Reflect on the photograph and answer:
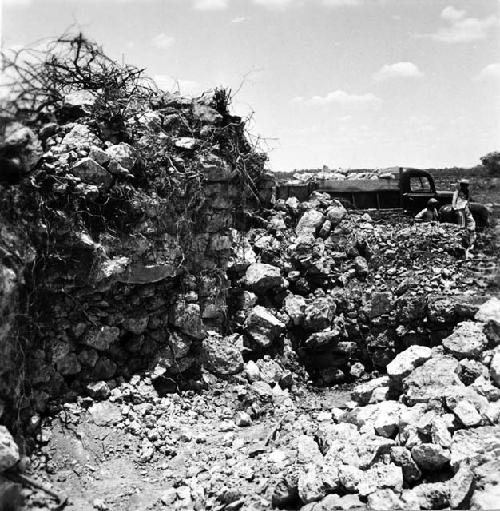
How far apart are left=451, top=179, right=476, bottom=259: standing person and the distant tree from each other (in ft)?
37.8

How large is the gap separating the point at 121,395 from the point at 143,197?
2336mm

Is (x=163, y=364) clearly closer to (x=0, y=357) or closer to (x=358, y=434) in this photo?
(x=0, y=357)

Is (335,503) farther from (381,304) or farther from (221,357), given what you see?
(381,304)

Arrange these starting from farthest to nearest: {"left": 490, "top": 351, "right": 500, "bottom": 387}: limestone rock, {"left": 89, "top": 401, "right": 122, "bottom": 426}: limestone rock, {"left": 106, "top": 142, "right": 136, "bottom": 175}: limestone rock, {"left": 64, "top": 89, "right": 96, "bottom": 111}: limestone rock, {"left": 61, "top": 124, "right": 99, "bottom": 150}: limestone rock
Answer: {"left": 64, "top": 89, "right": 96, "bottom": 111}: limestone rock, {"left": 106, "top": 142, "right": 136, "bottom": 175}: limestone rock, {"left": 61, "top": 124, "right": 99, "bottom": 150}: limestone rock, {"left": 89, "top": 401, "right": 122, "bottom": 426}: limestone rock, {"left": 490, "top": 351, "right": 500, "bottom": 387}: limestone rock

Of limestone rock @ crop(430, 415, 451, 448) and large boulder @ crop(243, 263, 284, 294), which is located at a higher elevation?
large boulder @ crop(243, 263, 284, 294)

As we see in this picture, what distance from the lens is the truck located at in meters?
9.97

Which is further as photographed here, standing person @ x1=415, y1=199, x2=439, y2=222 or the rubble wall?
standing person @ x1=415, y1=199, x2=439, y2=222


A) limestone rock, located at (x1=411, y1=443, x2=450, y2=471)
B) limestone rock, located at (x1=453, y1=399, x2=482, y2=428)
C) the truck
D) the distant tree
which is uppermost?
the distant tree

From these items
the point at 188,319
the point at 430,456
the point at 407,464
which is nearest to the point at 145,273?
the point at 188,319

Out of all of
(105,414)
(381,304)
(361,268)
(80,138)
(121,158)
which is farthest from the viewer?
(361,268)

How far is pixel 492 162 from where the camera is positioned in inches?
841

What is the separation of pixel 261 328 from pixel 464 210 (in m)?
4.37

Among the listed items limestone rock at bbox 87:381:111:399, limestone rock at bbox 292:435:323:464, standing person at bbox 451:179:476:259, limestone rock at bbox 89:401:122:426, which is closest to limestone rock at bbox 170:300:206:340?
limestone rock at bbox 87:381:111:399

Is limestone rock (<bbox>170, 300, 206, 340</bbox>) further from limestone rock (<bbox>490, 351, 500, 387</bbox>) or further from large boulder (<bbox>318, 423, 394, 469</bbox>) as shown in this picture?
limestone rock (<bbox>490, 351, 500, 387</bbox>)
